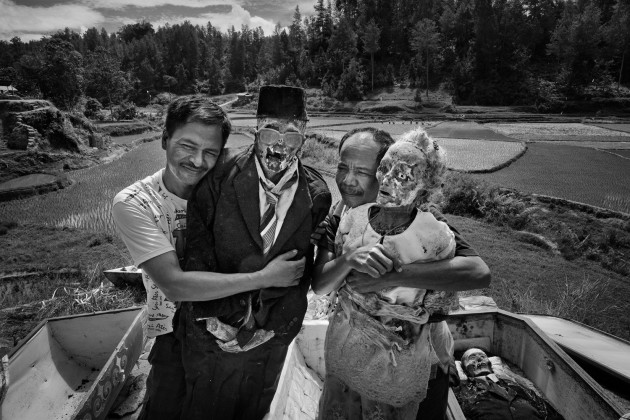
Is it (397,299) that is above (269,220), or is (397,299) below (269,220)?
below

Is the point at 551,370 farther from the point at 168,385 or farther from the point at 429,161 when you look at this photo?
the point at 168,385

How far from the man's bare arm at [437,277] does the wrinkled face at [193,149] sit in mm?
1118

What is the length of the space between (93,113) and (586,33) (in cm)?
6118

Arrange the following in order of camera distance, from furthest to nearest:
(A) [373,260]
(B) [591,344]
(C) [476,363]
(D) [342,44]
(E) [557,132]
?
1. (D) [342,44]
2. (E) [557,132]
3. (B) [591,344]
4. (C) [476,363]
5. (A) [373,260]

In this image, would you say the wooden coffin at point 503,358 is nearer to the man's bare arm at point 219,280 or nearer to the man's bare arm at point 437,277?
the man's bare arm at point 219,280

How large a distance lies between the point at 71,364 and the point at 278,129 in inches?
175

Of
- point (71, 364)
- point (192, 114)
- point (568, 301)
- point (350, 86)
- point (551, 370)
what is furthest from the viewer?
point (350, 86)

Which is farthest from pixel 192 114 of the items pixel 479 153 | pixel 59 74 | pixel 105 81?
pixel 105 81

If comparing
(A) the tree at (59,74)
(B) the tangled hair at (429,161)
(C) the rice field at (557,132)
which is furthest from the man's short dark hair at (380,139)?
(A) the tree at (59,74)

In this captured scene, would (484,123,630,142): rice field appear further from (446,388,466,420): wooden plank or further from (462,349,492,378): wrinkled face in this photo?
(446,388,466,420): wooden plank

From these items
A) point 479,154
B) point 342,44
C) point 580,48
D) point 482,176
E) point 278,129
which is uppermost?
point 342,44

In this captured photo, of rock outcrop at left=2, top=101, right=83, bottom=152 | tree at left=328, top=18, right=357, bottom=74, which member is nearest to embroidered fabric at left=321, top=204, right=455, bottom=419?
rock outcrop at left=2, top=101, right=83, bottom=152

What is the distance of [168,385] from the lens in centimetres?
236

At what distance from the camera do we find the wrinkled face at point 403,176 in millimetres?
1872
